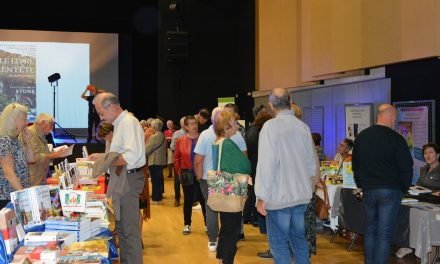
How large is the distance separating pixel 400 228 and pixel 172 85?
389 inches

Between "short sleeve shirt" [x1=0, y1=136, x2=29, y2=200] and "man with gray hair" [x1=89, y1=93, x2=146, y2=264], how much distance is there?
55 centimetres

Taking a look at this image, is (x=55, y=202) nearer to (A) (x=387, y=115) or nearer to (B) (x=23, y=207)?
(B) (x=23, y=207)

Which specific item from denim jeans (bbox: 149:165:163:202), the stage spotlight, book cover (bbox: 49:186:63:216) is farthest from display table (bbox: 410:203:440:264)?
the stage spotlight

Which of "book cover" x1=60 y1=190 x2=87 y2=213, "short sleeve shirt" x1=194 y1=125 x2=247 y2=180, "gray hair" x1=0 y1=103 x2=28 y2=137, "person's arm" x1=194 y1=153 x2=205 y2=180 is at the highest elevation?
"gray hair" x1=0 y1=103 x2=28 y2=137

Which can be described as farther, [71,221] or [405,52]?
[405,52]

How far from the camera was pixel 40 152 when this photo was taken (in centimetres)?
536

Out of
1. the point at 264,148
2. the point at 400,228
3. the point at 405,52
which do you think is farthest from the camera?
the point at 405,52

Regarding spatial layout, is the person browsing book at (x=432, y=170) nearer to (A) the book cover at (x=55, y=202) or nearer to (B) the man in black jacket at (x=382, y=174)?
(B) the man in black jacket at (x=382, y=174)

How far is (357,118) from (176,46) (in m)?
6.58

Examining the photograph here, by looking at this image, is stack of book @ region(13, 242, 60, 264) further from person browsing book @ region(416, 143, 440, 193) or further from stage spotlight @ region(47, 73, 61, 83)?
stage spotlight @ region(47, 73, 61, 83)

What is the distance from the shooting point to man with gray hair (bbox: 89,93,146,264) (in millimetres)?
3973

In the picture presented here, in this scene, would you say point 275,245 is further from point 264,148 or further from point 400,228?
point 400,228

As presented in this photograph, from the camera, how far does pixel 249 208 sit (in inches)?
296

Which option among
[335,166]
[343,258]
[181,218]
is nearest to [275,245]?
[343,258]
